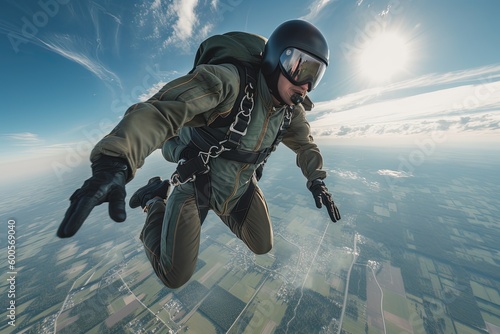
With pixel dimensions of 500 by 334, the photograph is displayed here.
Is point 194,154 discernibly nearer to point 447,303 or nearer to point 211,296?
point 211,296

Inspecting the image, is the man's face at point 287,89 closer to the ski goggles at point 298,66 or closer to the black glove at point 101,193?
the ski goggles at point 298,66

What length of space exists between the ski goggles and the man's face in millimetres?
39

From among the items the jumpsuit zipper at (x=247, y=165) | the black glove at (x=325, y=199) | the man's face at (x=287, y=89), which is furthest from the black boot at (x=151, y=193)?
the black glove at (x=325, y=199)

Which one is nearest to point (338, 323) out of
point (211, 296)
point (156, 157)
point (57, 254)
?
point (211, 296)

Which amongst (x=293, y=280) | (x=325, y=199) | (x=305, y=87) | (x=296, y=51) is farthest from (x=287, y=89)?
(x=293, y=280)

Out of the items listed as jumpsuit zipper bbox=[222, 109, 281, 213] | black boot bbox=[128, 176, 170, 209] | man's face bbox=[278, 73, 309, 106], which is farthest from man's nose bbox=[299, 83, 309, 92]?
black boot bbox=[128, 176, 170, 209]

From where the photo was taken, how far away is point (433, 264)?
26688 mm

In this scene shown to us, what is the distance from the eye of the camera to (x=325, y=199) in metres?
2.62

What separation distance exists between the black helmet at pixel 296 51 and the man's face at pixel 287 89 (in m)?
0.05

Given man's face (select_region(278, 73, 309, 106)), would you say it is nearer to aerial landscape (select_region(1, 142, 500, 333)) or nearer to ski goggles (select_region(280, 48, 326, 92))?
ski goggles (select_region(280, 48, 326, 92))

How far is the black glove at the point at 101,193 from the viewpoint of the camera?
2.65ft

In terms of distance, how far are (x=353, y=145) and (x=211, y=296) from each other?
174171 mm

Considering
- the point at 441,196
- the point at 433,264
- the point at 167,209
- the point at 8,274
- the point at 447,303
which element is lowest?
the point at 8,274

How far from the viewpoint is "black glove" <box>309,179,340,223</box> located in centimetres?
258
